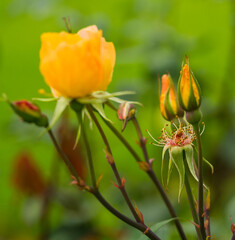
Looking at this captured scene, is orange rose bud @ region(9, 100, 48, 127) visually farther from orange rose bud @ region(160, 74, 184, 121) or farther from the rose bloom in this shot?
orange rose bud @ region(160, 74, 184, 121)

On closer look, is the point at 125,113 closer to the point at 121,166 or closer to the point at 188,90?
the point at 188,90

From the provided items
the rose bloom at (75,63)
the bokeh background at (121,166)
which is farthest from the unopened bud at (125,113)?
the bokeh background at (121,166)

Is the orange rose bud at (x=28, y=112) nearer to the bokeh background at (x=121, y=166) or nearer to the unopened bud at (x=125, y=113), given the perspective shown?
the unopened bud at (x=125, y=113)

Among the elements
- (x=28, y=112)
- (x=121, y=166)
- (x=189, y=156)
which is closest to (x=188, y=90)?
(x=189, y=156)

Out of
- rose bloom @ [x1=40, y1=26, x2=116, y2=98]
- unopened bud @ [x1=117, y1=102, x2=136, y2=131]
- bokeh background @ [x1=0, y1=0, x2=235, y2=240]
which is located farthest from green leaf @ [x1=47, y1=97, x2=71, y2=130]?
bokeh background @ [x1=0, y1=0, x2=235, y2=240]

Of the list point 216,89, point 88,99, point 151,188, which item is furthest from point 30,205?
point 216,89

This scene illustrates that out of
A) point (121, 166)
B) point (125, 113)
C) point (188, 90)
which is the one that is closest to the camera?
point (188, 90)

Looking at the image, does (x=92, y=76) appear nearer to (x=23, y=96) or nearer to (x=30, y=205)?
(x=30, y=205)
